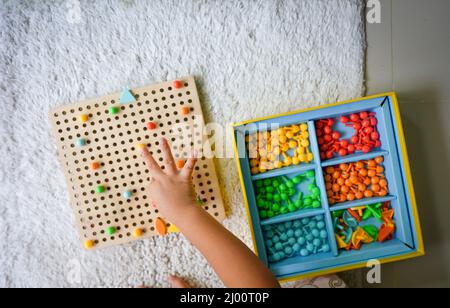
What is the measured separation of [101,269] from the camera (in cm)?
89

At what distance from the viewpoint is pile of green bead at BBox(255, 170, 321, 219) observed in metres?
0.81

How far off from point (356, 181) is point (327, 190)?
0.08 m

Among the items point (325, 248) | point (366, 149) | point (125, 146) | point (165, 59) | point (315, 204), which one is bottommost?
point (325, 248)

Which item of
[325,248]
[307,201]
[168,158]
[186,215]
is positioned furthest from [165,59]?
[325,248]

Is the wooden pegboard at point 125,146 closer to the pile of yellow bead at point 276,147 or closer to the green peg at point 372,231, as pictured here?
the pile of yellow bead at point 276,147

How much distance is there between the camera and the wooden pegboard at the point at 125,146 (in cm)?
83

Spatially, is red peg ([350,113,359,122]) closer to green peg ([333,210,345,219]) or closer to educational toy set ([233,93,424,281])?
educational toy set ([233,93,424,281])

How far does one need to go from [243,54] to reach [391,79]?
425 millimetres

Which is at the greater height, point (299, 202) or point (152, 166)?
point (152, 166)

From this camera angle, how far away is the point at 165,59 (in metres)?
0.85

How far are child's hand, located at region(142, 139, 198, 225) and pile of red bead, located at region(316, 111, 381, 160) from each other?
347 millimetres

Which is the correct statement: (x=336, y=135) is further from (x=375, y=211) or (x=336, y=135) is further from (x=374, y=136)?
(x=375, y=211)

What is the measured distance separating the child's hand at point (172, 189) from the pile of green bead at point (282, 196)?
200mm
